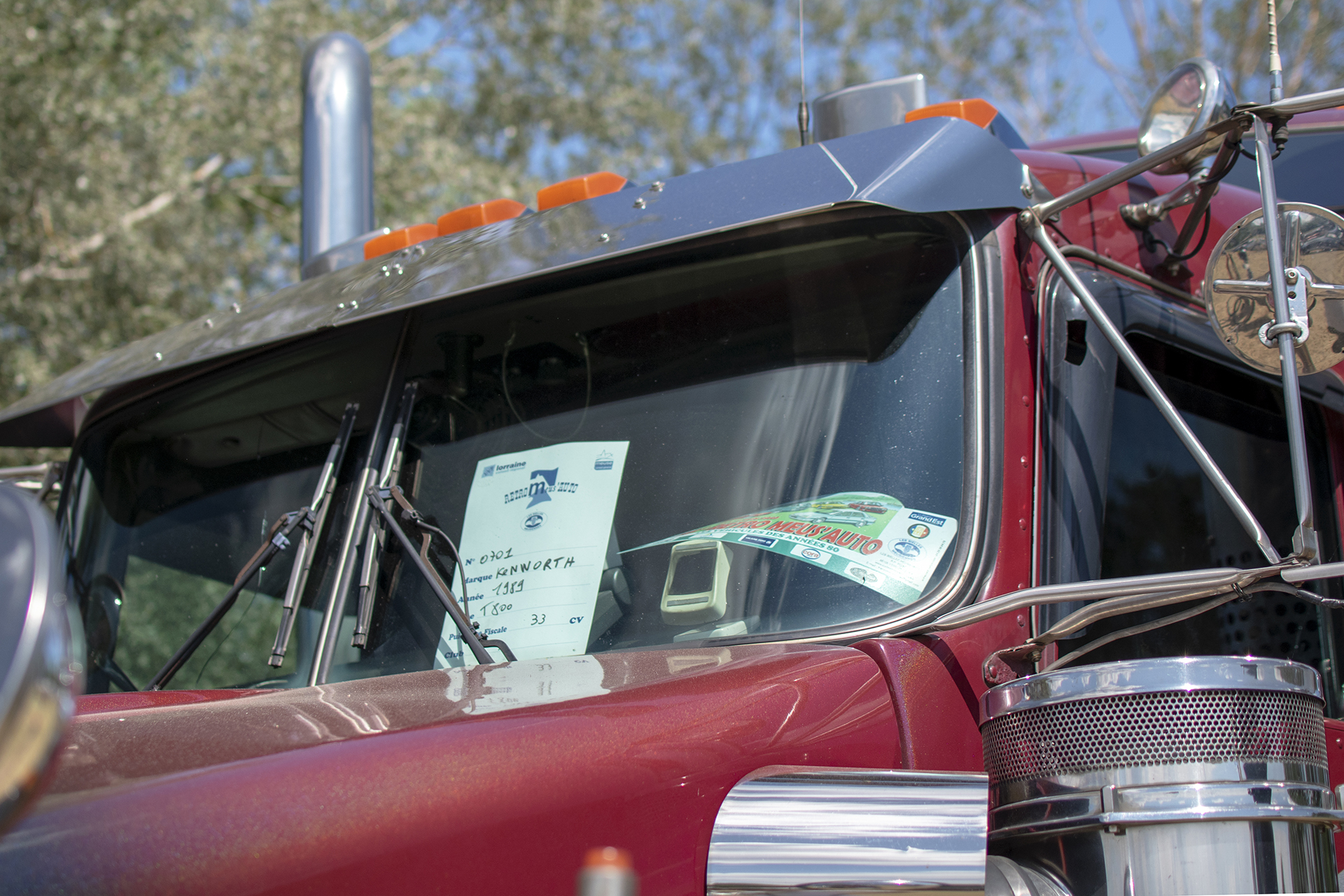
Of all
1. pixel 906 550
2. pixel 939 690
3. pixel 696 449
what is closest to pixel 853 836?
pixel 939 690

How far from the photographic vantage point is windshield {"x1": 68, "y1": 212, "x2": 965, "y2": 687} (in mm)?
1927

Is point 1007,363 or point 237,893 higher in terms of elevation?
point 1007,363

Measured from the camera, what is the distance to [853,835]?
4.14ft

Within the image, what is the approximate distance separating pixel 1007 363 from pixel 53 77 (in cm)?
941

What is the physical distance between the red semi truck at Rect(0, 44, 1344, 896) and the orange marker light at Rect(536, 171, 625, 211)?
0.04 feet

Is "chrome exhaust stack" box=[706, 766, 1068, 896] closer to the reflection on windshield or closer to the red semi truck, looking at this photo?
the red semi truck

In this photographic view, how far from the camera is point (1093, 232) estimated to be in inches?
91.0

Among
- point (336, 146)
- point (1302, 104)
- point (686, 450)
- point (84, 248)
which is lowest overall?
point (686, 450)

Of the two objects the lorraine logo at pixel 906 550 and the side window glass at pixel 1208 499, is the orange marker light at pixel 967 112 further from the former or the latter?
the lorraine logo at pixel 906 550

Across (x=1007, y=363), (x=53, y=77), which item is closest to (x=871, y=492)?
(x=1007, y=363)

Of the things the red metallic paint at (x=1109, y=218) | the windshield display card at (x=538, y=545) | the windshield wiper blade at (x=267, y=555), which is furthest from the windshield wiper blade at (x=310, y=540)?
the red metallic paint at (x=1109, y=218)

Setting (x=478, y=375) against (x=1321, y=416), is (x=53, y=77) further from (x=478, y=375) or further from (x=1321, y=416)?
(x=1321, y=416)

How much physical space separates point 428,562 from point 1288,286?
137 cm

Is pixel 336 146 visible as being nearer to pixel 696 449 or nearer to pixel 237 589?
pixel 237 589
